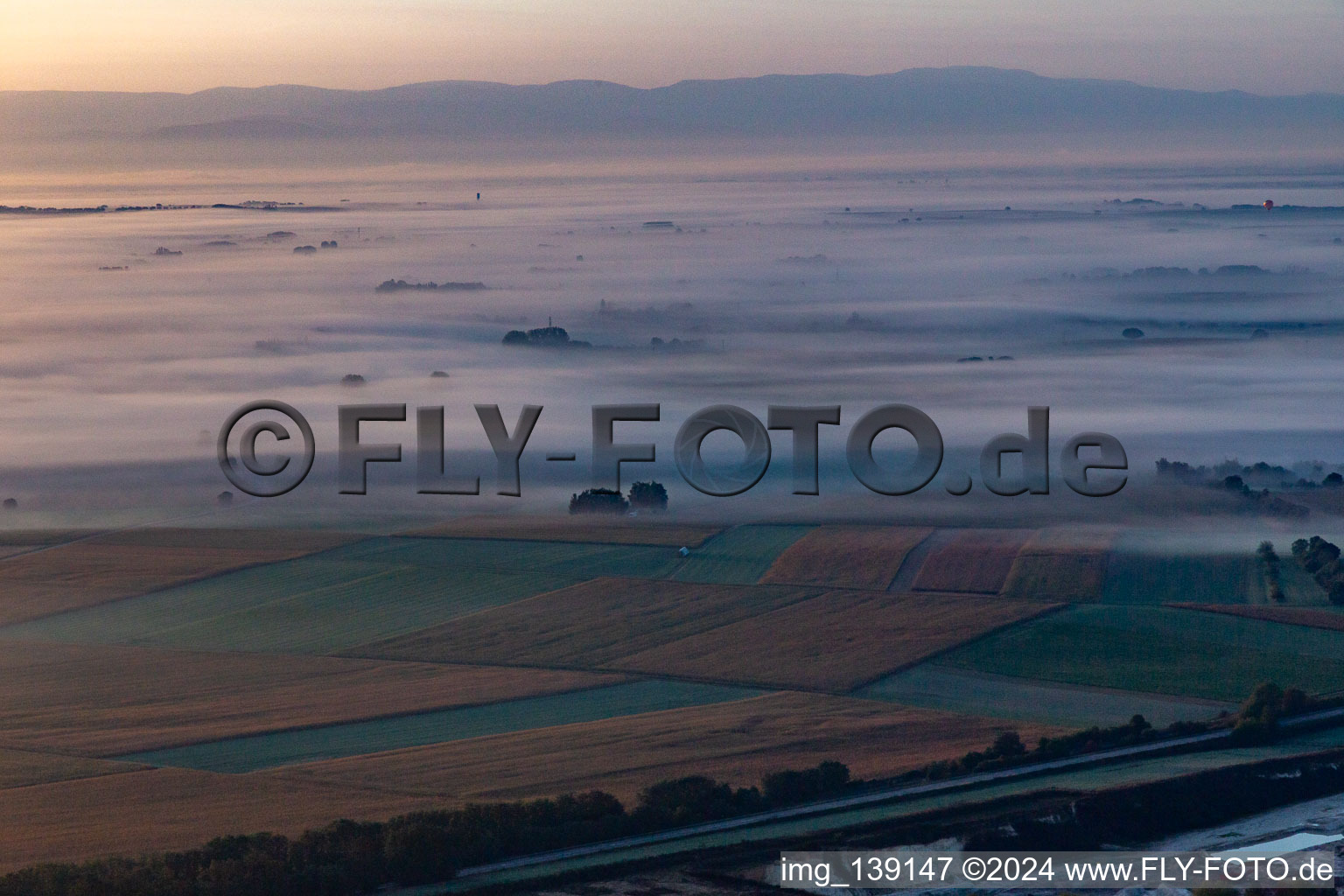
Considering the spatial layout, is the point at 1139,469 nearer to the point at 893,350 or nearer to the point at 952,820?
the point at 952,820

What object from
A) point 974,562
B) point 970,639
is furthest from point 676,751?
point 974,562

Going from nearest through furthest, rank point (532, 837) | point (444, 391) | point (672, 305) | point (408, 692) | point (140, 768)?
point (532, 837)
point (140, 768)
point (408, 692)
point (444, 391)
point (672, 305)

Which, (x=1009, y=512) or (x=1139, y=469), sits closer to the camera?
(x=1009, y=512)

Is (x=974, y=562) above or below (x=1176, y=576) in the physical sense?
above

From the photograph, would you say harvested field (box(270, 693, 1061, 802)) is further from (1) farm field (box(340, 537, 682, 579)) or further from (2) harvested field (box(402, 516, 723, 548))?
(2) harvested field (box(402, 516, 723, 548))

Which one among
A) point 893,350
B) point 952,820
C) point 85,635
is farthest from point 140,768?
point 893,350

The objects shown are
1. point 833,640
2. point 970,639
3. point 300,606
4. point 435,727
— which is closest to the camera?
point 435,727

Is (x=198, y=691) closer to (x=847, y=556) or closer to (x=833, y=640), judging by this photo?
(x=833, y=640)
